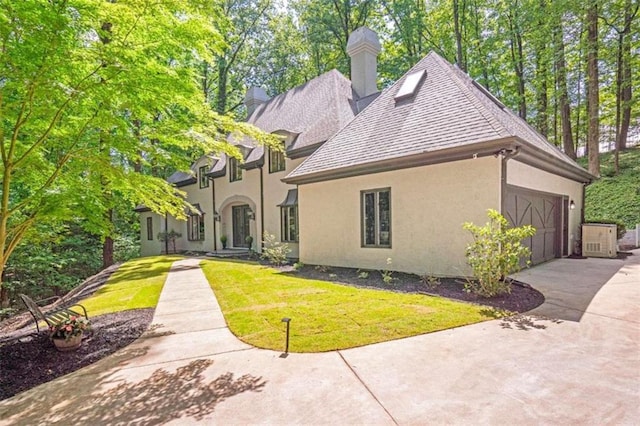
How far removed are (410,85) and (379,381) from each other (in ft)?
32.2

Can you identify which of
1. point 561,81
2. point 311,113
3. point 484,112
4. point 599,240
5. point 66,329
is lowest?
point 66,329

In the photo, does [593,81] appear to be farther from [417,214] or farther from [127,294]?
[127,294]

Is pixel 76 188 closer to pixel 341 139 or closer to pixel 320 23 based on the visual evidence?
pixel 341 139

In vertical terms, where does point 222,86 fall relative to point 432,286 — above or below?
above

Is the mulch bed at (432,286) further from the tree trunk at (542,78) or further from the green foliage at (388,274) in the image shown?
the tree trunk at (542,78)

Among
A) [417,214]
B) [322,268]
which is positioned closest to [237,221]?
[322,268]

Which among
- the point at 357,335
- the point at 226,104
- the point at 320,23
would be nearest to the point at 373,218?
the point at 357,335

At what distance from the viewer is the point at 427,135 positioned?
330 inches

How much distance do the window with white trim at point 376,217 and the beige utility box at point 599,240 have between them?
7.92 metres

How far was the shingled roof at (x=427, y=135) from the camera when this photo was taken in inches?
294

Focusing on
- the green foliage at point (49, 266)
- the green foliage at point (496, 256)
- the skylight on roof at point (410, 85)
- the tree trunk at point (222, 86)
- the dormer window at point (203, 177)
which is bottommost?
the green foliage at point (49, 266)

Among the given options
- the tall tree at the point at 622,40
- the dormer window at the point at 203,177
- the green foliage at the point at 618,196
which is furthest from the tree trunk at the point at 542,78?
the dormer window at the point at 203,177

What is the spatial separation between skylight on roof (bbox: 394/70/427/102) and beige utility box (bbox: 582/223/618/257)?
313 inches

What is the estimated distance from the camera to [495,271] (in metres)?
6.23
